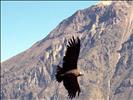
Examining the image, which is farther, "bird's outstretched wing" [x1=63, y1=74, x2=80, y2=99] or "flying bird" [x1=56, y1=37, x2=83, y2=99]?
"bird's outstretched wing" [x1=63, y1=74, x2=80, y2=99]

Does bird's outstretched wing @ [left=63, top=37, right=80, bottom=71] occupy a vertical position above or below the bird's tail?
above

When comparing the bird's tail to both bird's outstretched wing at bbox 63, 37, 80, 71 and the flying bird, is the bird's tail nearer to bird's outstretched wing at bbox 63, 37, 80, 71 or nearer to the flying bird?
the flying bird

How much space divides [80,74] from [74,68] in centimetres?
36

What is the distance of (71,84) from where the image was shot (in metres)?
17.7

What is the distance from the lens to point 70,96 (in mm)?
16797

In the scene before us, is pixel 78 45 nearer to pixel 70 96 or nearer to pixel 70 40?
pixel 70 40

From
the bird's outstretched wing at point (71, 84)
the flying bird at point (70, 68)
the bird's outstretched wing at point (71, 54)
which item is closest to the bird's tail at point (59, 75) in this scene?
the flying bird at point (70, 68)

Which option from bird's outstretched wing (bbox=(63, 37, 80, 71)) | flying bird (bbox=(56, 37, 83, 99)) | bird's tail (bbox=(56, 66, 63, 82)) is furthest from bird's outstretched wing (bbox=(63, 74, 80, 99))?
bird's outstretched wing (bbox=(63, 37, 80, 71))

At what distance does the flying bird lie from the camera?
16703 mm

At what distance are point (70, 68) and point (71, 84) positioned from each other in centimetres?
97

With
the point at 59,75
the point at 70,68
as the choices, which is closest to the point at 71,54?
the point at 70,68

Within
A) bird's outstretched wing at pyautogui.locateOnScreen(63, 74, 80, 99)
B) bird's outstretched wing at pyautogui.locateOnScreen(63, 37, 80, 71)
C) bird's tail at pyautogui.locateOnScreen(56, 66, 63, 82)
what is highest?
bird's outstretched wing at pyautogui.locateOnScreen(63, 37, 80, 71)

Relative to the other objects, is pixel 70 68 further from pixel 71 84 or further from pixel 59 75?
pixel 71 84

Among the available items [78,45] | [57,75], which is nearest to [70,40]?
[78,45]
